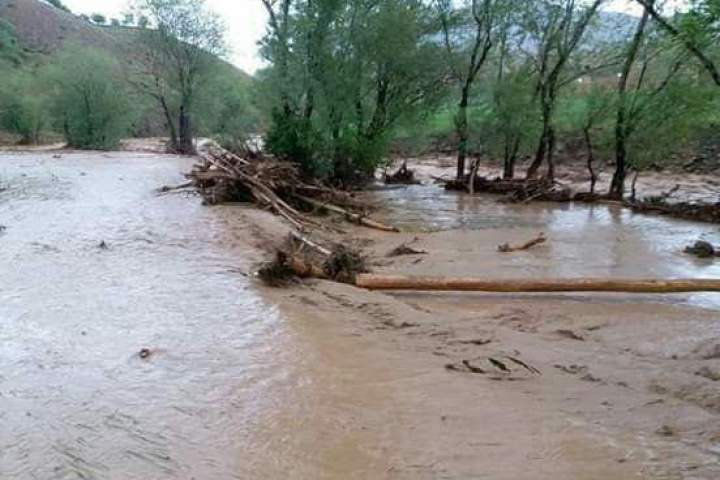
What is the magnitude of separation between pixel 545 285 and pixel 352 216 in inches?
273

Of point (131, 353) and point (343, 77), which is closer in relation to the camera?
point (131, 353)

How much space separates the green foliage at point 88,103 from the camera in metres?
37.8

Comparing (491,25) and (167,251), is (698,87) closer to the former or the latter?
(491,25)

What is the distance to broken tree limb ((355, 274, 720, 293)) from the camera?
7344 mm

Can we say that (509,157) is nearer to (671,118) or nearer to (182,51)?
(671,118)

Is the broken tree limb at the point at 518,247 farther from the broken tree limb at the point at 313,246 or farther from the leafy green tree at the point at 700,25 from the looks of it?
the leafy green tree at the point at 700,25

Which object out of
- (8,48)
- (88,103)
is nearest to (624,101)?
(88,103)

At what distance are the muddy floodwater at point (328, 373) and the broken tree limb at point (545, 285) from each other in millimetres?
165

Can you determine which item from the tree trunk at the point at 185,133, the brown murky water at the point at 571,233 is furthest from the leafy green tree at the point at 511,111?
the tree trunk at the point at 185,133

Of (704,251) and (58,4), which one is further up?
→ (58,4)

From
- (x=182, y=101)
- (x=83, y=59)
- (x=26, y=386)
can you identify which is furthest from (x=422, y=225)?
(x=83, y=59)

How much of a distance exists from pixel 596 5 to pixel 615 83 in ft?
8.74

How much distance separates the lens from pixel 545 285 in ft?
24.2

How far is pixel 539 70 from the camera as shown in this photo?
2159 cm
